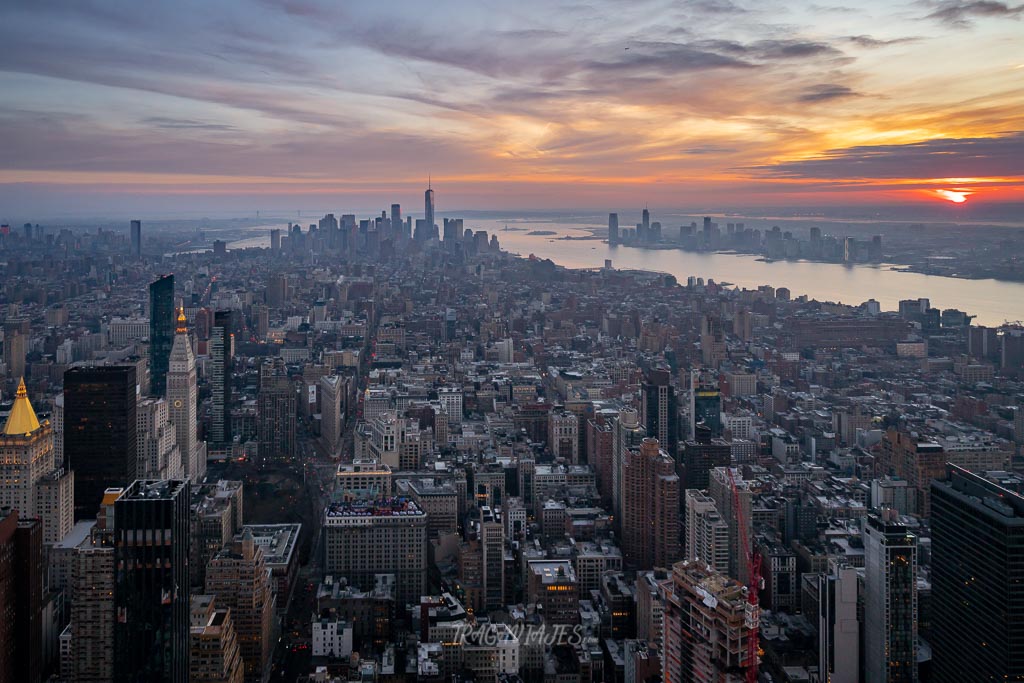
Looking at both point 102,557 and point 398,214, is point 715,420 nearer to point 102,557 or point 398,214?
point 102,557

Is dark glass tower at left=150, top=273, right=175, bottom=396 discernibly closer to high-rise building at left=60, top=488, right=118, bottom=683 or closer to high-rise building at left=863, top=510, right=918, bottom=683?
high-rise building at left=60, top=488, right=118, bottom=683

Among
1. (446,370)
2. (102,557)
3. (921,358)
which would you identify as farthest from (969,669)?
(446,370)

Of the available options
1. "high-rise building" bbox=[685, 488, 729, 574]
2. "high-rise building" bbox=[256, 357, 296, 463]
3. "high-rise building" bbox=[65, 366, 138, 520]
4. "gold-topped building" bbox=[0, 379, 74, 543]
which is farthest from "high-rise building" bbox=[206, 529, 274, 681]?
"high-rise building" bbox=[256, 357, 296, 463]

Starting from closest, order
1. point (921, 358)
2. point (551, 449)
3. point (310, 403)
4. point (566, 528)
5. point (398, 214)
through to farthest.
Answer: point (566, 528) < point (551, 449) < point (921, 358) < point (310, 403) < point (398, 214)

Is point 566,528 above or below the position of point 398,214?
below

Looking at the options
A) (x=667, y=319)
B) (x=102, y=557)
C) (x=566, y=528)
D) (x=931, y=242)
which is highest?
(x=931, y=242)

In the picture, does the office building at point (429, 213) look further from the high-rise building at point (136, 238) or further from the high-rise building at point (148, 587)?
the high-rise building at point (148, 587)
